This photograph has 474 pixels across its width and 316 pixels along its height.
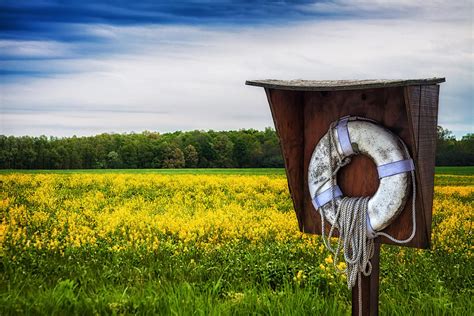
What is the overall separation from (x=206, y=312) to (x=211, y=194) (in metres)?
9.12

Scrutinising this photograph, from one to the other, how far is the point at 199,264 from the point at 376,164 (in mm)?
3568

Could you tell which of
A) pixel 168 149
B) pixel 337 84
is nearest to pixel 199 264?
pixel 337 84

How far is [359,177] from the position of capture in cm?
378

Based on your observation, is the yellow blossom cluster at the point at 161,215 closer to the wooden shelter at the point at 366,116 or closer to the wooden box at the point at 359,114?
the wooden shelter at the point at 366,116

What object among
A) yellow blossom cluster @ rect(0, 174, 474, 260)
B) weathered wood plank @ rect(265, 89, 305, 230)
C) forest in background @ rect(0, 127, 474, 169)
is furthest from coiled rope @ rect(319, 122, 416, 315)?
forest in background @ rect(0, 127, 474, 169)

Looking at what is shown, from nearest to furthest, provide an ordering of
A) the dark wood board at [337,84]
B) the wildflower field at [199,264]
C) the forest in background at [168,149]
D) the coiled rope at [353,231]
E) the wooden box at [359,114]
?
1. the dark wood board at [337,84]
2. the wooden box at [359,114]
3. the coiled rope at [353,231]
4. the wildflower field at [199,264]
5. the forest in background at [168,149]

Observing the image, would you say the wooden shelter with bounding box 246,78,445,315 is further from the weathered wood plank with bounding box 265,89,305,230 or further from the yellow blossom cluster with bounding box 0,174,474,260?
the yellow blossom cluster with bounding box 0,174,474,260

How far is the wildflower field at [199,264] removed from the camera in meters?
4.92

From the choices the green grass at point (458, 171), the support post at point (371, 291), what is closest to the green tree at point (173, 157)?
the green grass at point (458, 171)

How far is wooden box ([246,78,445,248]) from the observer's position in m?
3.45

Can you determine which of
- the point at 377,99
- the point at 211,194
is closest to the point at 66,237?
the point at 377,99

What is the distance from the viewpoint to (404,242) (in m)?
3.56

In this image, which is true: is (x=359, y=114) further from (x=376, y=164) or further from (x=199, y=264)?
(x=199, y=264)

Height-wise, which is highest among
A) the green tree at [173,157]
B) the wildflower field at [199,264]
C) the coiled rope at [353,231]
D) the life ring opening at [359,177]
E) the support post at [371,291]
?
the green tree at [173,157]
